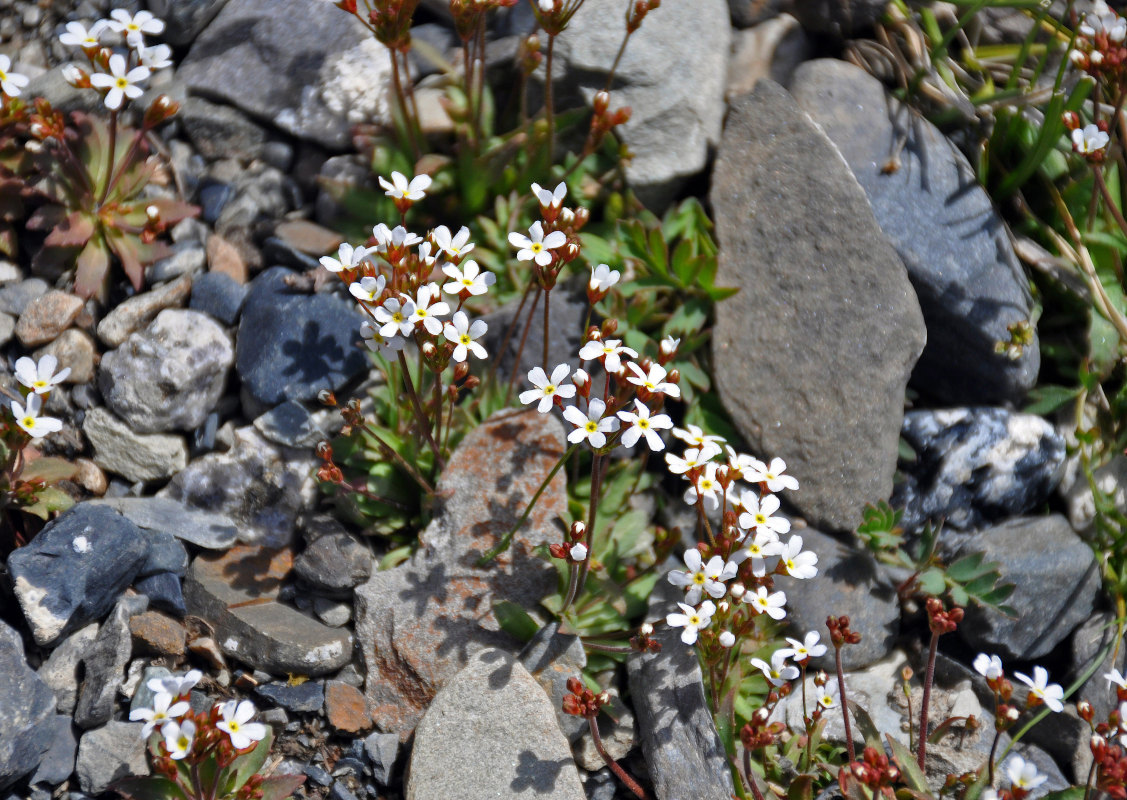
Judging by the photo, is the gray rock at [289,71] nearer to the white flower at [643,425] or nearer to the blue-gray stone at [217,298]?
the blue-gray stone at [217,298]

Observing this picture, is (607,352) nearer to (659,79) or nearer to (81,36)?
(659,79)

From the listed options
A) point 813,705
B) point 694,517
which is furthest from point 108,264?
point 813,705

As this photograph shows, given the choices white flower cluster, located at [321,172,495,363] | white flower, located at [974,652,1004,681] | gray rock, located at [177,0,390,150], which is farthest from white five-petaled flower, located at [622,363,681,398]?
gray rock, located at [177,0,390,150]

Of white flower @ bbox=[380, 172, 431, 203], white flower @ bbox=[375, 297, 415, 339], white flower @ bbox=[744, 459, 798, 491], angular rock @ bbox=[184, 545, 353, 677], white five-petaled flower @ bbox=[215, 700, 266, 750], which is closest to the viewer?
white five-petaled flower @ bbox=[215, 700, 266, 750]

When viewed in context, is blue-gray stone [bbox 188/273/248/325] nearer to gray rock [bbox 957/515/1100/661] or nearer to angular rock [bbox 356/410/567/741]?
angular rock [bbox 356/410/567/741]

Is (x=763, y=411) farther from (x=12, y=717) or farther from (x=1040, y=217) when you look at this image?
(x=12, y=717)

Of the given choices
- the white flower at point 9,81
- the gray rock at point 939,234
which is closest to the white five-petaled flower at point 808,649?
the gray rock at point 939,234

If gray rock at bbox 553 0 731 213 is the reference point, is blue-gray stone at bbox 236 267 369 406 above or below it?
below
